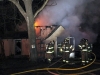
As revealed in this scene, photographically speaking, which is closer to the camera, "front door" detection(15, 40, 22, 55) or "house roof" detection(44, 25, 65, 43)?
"house roof" detection(44, 25, 65, 43)

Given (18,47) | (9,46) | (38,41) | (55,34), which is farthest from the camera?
(18,47)

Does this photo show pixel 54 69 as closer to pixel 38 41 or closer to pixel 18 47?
pixel 38 41

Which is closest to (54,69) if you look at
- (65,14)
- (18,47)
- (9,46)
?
(65,14)

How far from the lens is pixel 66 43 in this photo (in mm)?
13891

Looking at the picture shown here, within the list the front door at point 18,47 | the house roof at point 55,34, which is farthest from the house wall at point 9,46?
the house roof at point 55,34

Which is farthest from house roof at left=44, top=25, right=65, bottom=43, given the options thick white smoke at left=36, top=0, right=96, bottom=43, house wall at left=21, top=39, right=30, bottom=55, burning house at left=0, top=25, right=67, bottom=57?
house wall at left=21, top=39, right=30, bottom=55

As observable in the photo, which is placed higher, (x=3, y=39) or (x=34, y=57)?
(x=3, y=39)

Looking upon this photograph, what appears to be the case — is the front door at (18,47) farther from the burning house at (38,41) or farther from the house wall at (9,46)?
the house wall at (9,46)

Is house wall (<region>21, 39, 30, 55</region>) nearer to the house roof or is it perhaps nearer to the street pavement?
the house roof

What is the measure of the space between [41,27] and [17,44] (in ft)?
13.1

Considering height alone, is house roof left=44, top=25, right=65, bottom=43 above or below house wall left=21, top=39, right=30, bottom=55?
above

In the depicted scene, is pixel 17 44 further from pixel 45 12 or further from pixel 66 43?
pixel 66 43

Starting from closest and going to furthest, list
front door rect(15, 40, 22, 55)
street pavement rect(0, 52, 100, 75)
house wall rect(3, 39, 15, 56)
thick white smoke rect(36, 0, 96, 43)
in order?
1. street pavement rect(0, 52, 100, 75)
2. thick white smoke rect(36, 0, 96, 43)
3. house wall rect(3, 39, 15, 56)
4. front door rect(15, 40, 22, 55)

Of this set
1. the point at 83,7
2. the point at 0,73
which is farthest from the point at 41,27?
the point at 0,73
